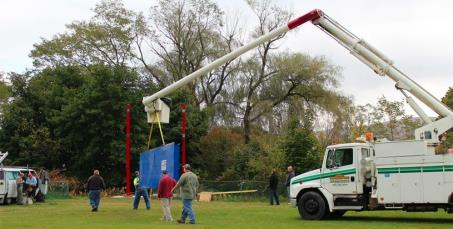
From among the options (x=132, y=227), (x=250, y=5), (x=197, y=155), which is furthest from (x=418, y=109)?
(x=250, y=5)

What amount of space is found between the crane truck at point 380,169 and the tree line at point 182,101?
52.7 feet

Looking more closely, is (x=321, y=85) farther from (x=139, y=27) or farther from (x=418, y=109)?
(x=418, y=109)

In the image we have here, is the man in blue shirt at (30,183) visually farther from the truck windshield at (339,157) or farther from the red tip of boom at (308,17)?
the truck windshield at (339,157)

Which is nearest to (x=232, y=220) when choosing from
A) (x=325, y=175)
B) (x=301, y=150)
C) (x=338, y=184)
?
(x=325, y=175)

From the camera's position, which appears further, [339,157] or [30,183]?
[30,183]

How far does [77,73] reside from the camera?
174 feet

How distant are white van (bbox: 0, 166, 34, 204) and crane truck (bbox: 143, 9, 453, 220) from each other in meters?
13.9

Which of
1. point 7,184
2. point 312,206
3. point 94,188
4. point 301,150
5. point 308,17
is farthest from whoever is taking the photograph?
point 301,150

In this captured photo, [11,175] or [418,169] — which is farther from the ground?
[11,175]

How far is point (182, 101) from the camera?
173ft

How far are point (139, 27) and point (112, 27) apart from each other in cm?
259

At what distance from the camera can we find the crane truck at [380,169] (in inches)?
719

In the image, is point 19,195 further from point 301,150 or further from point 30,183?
point 301,150

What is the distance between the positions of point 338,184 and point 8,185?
1778 centimetres
